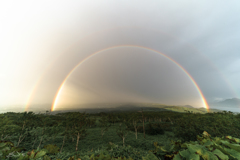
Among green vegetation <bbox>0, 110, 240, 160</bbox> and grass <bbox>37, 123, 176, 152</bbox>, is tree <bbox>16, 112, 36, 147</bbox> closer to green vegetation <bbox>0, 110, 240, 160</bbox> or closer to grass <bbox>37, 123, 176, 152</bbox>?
green vegetation <bbox>0, 110, 240, 160</bbox>

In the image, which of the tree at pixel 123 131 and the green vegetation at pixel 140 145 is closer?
the green vegetation at pixel 140 145

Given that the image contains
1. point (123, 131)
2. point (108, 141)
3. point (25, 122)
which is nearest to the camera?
point (25, 122)

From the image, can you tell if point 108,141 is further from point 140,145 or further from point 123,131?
point 140,145

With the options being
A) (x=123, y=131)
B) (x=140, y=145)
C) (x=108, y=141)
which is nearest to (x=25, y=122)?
(x=108, y=141)

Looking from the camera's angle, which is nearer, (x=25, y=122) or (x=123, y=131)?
(x=25, y=122)

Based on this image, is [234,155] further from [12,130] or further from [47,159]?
[12,130]

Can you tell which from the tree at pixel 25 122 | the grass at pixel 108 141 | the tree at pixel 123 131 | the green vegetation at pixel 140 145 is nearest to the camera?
the green vegetation at pixel 140 145

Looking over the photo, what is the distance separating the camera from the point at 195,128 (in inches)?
994

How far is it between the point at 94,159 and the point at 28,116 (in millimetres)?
38696

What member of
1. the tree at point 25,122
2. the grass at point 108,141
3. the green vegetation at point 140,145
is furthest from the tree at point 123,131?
the tree at point 25,122

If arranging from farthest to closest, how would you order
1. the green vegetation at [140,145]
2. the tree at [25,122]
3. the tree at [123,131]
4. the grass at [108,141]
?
the tree at [123,131], the grass at [108,141], the tree at [25,122], the green vegetation at [140,145]

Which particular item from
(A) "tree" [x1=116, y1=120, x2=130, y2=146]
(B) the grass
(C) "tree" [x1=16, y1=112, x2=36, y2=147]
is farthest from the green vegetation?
(A) "tree" [x1=116, y1=120, x2=130, y2=146]

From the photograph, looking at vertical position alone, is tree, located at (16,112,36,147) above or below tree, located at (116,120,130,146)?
above

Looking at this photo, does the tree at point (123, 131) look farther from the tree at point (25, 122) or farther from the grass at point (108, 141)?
the tree at point (25, 122)
